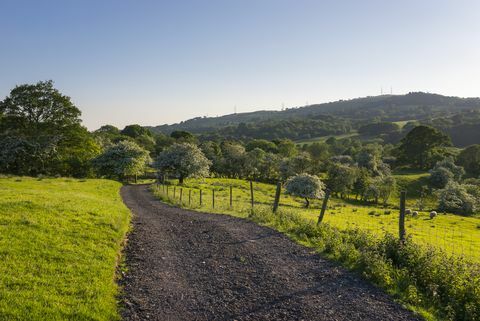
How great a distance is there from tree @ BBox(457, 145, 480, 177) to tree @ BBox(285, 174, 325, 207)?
250ft

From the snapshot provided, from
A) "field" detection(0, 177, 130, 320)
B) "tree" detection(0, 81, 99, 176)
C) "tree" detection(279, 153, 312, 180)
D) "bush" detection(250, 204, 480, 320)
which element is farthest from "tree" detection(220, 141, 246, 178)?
"bush" detection(250, 204, 480, 320)

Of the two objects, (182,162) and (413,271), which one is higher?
(182,162)

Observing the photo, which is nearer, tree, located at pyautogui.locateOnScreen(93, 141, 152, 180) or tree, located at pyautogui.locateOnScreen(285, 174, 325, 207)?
tree, located at pyautogui.locateOnScreen(285, 174, 325, 207)

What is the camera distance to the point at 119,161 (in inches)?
2717

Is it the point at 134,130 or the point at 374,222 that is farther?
the point at 134,130

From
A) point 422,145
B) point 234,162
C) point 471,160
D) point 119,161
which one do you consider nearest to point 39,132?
point 119,161

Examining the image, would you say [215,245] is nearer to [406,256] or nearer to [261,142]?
[406,256]

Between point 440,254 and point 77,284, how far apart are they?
457 inches

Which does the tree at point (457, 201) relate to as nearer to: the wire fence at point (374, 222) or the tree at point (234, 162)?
the wire fence at point (374, 222)

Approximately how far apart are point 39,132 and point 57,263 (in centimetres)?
5996

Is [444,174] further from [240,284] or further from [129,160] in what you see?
[240,284]

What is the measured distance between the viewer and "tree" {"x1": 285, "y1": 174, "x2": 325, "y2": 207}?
6325cm

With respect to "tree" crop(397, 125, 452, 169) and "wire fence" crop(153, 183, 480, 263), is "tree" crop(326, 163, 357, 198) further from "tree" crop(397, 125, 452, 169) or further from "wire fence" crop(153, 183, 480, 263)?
"tree" crop(397, 125, 452, 169)

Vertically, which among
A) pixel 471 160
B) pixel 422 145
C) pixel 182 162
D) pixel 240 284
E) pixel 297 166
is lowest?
pixel 240 284
